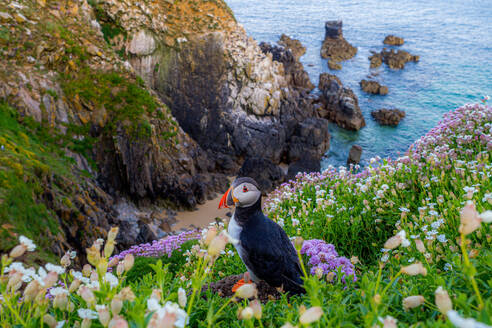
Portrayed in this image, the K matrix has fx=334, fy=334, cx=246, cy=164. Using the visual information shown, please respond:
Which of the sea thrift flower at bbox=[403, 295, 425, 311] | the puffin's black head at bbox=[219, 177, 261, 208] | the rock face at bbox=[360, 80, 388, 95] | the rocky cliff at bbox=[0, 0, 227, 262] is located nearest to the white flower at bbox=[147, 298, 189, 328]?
the sea thrift flower at bbox=[403, 295, 425, 311]

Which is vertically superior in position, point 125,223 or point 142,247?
point 142,247

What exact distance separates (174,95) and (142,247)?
698 inches

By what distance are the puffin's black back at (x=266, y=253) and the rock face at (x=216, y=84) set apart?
1946 cm

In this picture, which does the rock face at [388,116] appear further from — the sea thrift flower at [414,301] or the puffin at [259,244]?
the sea thrift flower at [414,301]

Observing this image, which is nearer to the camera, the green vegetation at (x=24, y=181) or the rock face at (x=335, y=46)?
the green vegetation at (x=24, y=181)

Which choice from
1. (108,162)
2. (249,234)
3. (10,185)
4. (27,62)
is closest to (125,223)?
(108,162)

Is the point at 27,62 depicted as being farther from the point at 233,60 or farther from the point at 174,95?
the point at 233,60

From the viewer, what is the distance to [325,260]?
4230 mm

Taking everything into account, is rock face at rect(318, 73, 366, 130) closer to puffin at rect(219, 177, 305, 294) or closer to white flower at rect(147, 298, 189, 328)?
puffin at rect(219, 177, 305, 294)

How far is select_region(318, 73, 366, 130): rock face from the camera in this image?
1185 inches

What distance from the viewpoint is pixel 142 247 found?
9.36 meters

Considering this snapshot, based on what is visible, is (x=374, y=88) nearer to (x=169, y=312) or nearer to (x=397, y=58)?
(x=397, y=58)

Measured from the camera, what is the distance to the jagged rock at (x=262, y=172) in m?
20.4

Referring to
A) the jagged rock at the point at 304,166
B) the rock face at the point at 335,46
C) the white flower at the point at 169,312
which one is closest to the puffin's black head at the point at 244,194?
the white flower at the point at 169,312
